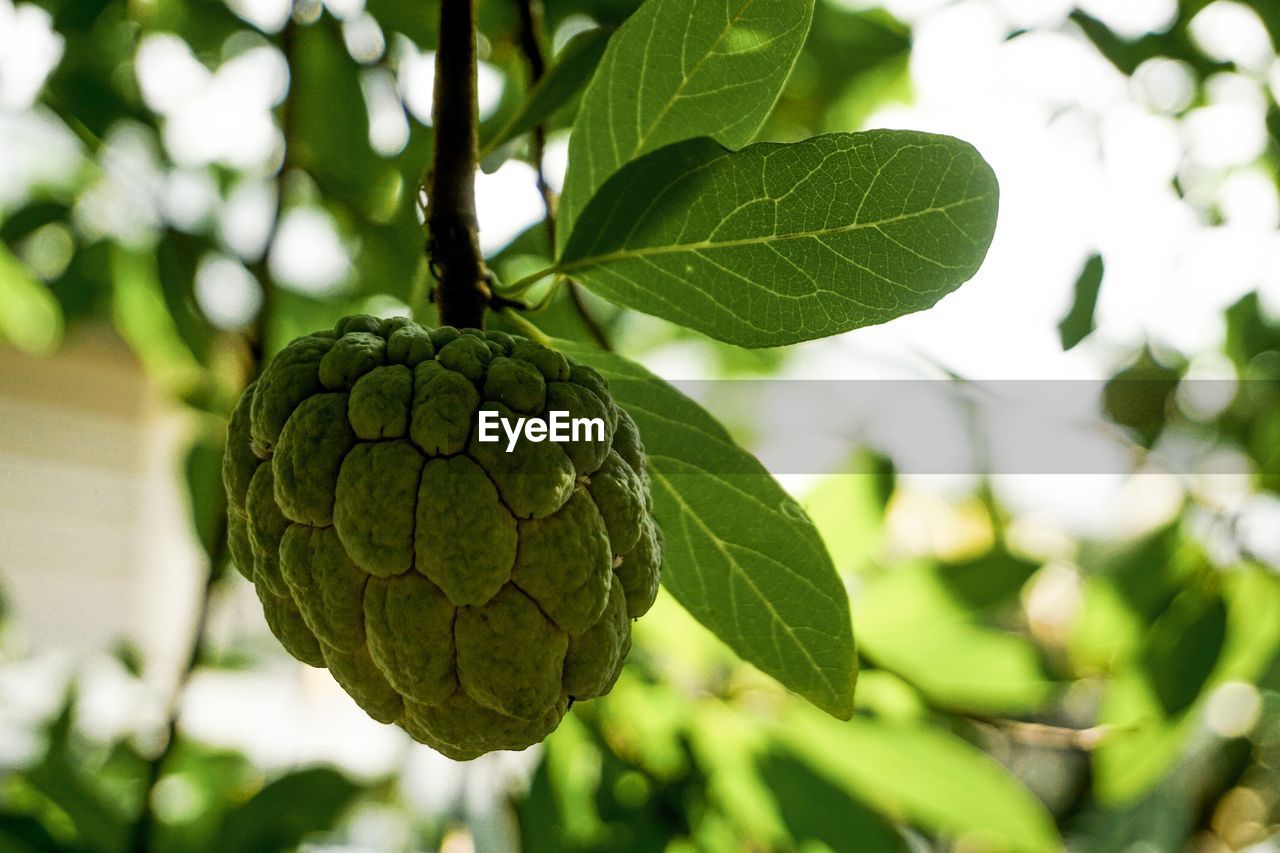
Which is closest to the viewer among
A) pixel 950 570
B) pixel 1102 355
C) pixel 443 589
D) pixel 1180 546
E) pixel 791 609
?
pixel 443 589

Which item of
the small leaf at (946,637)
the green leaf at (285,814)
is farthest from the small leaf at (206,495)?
the small leaf at (946,637)

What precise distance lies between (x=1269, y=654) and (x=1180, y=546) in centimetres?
29

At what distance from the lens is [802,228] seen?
2.29ft

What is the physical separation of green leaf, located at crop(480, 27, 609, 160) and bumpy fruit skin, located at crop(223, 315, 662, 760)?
1.13ft

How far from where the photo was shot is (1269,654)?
1954mm

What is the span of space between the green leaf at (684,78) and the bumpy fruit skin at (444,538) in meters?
0.22

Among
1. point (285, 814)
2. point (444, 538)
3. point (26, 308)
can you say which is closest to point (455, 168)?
point (444, 538)

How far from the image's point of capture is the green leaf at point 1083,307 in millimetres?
1342

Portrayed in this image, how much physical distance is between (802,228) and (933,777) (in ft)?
3.86

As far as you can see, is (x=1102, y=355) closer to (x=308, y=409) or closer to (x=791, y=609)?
(x=791, y=609)

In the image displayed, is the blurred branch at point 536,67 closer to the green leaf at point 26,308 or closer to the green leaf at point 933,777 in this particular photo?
the green leaf at point 933,777

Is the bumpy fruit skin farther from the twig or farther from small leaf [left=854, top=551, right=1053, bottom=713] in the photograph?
small leaf [left=854, top=551, right=1053, bottom=713]

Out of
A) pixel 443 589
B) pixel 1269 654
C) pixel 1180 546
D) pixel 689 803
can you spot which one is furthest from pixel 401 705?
pixel 1269 654

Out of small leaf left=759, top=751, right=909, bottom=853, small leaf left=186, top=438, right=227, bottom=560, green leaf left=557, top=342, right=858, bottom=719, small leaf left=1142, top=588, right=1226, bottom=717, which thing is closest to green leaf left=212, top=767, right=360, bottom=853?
small leaf left=186, top=438, right=227, bottom=560
